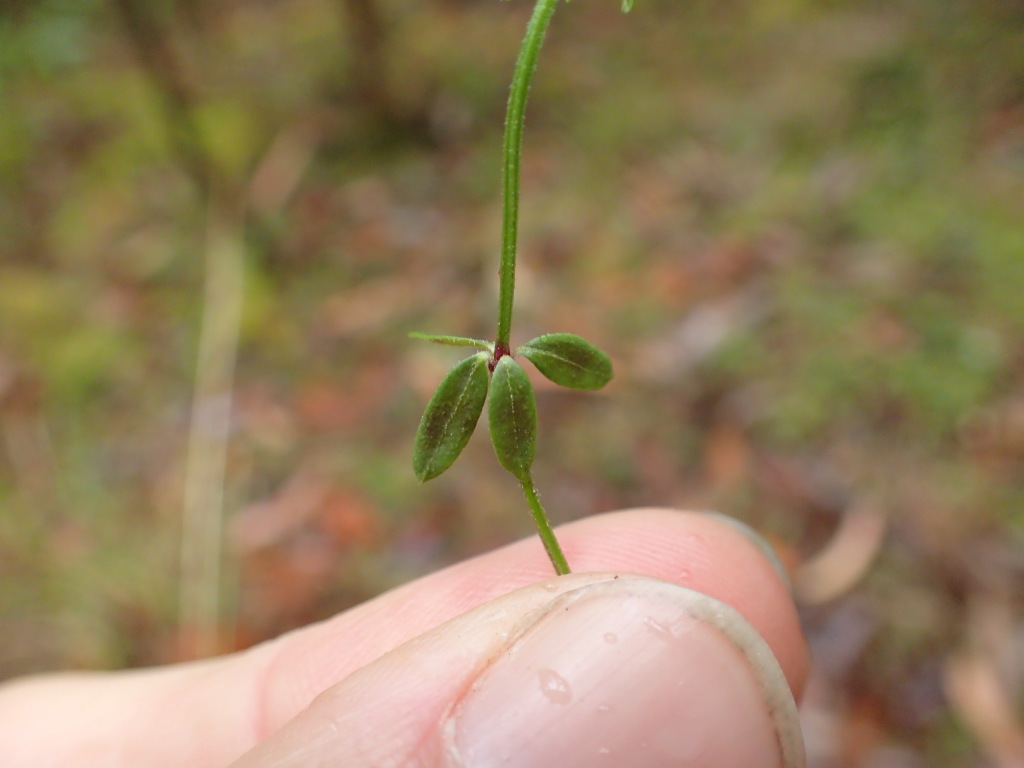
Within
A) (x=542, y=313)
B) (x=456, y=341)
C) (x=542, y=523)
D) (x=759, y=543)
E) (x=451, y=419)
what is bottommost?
(x=759, y=543)

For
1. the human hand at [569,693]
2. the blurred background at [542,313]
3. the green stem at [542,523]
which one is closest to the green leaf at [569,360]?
the green stem at [542,523]

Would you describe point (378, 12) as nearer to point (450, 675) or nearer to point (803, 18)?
point (803, 18)

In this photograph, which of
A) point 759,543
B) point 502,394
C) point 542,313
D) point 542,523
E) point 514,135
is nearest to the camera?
point 514,135

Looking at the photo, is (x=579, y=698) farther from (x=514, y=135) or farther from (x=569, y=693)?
(x=514, y=135)

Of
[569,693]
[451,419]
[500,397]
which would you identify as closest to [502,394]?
[500,397]

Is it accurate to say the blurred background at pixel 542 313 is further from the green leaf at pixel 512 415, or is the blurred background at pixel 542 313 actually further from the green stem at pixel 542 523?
the green leaf at pixel 512 415

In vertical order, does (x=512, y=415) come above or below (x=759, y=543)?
above

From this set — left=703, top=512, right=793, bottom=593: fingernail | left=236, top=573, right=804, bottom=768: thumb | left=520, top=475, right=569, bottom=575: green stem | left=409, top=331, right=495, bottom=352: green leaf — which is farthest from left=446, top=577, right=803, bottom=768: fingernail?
left=703, top=512, right=793, bottom=593: fingernail

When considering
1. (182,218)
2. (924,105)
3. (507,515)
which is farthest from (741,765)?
(182,218)
